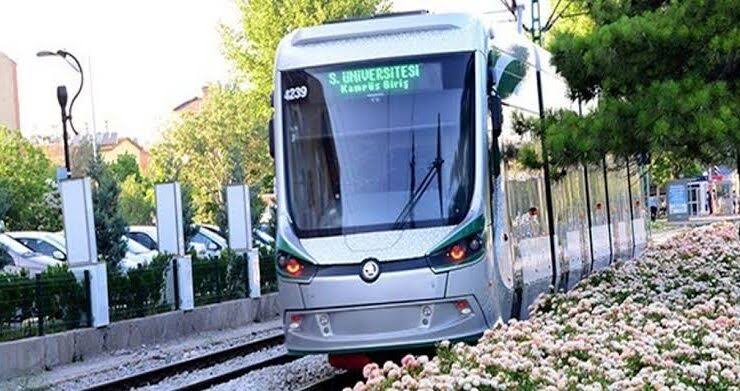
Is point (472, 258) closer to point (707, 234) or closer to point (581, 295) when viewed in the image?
point (581, 295)

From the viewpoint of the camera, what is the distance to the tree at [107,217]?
20.6m

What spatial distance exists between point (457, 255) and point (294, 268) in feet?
4.70

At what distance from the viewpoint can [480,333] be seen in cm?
1073

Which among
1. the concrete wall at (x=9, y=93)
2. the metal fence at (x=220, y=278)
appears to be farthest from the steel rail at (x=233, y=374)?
the concrete wall at (x=9, y=93)

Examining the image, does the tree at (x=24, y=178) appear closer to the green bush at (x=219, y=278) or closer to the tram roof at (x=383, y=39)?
the green bush at (x=219, y=278)

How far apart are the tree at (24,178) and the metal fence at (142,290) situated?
27.2m

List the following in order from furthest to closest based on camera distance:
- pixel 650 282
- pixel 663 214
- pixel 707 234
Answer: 1. pixel 663 214
2. pixel 707 234
3. pixel 650 282

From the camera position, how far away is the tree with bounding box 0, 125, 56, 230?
1943 inches

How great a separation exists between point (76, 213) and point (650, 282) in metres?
7.90

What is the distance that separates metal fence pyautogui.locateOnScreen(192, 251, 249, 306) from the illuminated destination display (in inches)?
377

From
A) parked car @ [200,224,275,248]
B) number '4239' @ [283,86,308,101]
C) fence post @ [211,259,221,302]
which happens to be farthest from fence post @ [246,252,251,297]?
number '4239' @ [283,86,308,101]

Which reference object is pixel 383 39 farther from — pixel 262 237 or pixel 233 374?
pixel 262 237

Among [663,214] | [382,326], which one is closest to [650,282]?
[382,326]

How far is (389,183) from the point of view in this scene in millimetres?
10977
